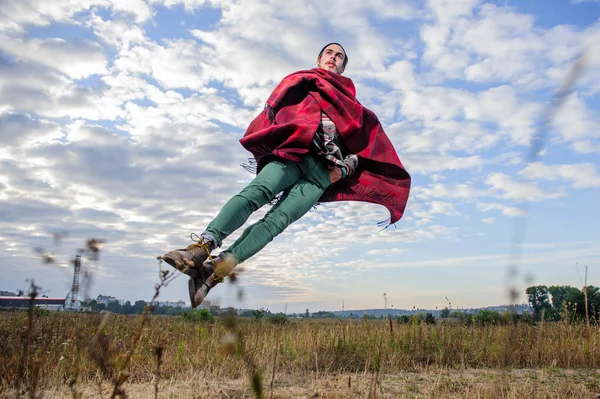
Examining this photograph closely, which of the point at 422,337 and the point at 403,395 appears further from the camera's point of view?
the point at 422,337

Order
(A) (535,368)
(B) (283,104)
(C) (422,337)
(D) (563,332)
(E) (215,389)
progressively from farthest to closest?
(D) (563,332) < (C) (422,337) < (A) (535,368) < (B) (283,104) < (E) (215,389)

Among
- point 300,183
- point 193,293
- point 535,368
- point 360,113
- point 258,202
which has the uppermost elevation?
point 360,113

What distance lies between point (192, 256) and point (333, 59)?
2.59m

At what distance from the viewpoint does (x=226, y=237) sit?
3.15 meters

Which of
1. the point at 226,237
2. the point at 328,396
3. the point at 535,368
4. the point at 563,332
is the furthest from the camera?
the point at 563,332

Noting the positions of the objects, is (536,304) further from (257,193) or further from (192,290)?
(192,290)

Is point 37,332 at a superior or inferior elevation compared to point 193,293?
inferior

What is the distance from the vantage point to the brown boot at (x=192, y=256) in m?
2.61

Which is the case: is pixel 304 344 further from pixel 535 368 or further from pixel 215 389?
pixel 535 368

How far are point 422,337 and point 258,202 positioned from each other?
8.40 feet

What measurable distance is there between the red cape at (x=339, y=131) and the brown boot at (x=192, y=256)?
100 centimetres

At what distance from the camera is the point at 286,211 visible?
11.3 ft

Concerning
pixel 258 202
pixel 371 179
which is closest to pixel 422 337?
pixel 371 179

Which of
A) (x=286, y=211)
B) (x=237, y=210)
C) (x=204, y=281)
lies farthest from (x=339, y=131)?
(x=204, y=281)
